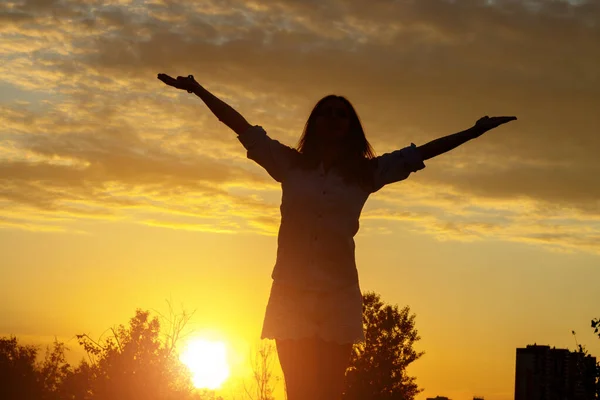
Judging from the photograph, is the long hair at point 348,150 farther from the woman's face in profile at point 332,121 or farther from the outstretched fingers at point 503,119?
the outstretched fingers at point 503,119

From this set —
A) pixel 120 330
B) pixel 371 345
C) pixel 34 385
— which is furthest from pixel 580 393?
pixel 34 385

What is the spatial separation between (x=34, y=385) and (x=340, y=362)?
82.3 meters

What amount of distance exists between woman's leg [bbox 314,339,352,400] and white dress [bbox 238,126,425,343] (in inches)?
2.5

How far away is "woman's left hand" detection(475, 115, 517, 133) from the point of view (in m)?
6.75

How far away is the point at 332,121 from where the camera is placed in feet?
20.2

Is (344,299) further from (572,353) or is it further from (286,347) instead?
(572,353)

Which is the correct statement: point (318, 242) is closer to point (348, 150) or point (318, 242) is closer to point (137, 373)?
point (348, 150)

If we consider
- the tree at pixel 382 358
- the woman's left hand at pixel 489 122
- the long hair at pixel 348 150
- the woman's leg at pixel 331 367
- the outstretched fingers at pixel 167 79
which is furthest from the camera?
the tree at pixel 382 358

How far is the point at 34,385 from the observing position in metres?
83.2

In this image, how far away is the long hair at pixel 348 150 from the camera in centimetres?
612

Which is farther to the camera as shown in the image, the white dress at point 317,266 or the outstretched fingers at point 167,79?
the outstretched fingers at point 167,79

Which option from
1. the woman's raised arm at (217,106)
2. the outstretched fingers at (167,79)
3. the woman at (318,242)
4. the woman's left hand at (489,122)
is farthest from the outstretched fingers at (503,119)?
the outstretched fingers at (167,79)

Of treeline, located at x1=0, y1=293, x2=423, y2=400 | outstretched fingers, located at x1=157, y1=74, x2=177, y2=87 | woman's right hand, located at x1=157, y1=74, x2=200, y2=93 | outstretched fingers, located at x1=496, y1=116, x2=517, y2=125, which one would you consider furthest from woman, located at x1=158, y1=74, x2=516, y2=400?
treeline, located at x1=0, y1=293, x2=423, y2=400

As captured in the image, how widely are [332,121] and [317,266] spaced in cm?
97
